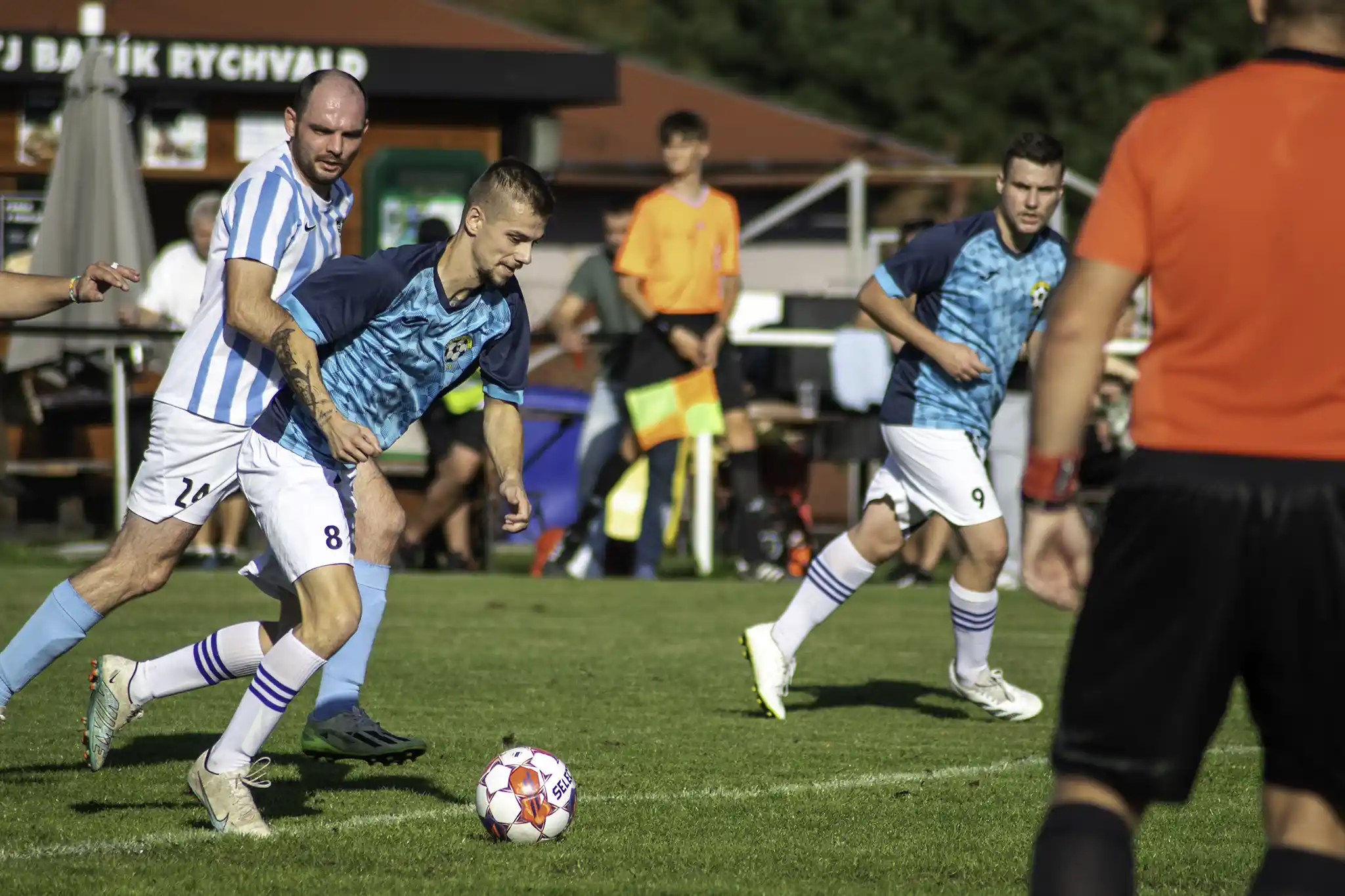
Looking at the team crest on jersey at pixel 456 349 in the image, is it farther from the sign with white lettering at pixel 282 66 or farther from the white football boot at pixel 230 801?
the sign with white lettering at pixel 282 66

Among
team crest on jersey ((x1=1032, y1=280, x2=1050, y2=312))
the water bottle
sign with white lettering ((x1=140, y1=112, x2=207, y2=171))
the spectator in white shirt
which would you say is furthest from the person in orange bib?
sign with white lettering ((x1=140, y1=112, x2=207, y2=171))

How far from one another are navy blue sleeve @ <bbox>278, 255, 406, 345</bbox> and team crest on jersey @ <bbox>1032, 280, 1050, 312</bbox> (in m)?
3.01

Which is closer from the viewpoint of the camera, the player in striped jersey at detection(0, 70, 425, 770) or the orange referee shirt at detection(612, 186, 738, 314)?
the player in striped jersey at detection(0, 70, 425, 770)

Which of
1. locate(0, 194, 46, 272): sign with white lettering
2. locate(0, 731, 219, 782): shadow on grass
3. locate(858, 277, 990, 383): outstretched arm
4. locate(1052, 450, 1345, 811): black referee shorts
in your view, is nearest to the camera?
locate(1052, 450, 1345, 811): black referee shorts

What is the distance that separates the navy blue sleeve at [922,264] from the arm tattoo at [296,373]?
9.48 feet

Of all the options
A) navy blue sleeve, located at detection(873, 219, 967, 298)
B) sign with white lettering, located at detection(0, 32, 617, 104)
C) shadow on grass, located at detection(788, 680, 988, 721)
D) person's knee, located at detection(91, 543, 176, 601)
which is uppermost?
sign with white lettering, located at detection(0, 32, 617, 104)

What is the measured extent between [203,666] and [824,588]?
9.07ft

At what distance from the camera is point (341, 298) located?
17.8 ft

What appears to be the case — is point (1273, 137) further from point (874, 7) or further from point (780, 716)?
point (874, 7)

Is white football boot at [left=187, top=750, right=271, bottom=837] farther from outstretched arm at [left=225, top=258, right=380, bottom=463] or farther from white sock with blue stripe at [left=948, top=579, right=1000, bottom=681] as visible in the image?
white sock with blue stripe at [left=948, top=579, right=1000, bottom=681]

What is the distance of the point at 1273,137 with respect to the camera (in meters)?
3.23

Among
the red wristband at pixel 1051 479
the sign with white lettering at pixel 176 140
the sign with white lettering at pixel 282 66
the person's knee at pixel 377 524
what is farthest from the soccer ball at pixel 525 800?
the sign with white lettering at pixel 176 140

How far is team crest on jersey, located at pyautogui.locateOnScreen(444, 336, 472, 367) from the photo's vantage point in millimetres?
5660

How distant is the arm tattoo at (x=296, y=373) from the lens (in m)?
5.24
